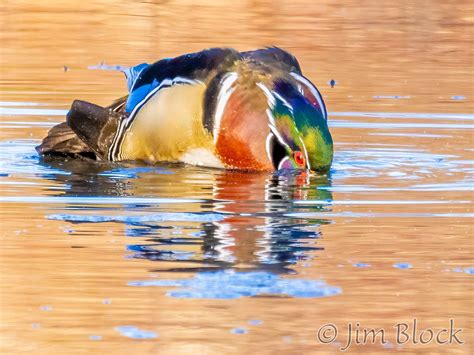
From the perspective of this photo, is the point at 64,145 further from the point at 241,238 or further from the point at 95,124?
the point at 241,238

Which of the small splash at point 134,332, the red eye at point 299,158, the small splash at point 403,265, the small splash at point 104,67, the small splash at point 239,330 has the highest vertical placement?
the red eye at point 299,158

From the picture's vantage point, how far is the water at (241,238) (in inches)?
219

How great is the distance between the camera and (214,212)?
24.7 ft

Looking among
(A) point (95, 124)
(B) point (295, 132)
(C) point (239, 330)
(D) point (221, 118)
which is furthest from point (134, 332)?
(A) point (95, 124)

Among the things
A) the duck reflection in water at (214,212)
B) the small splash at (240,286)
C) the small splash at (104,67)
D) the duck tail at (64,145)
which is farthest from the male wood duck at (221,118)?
the small splash at (104,67)

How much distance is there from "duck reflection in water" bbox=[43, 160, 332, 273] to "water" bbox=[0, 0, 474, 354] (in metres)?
0.01

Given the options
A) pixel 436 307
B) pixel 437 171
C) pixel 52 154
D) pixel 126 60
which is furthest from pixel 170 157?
pixel 126 60

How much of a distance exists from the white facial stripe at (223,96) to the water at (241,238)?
300 mm

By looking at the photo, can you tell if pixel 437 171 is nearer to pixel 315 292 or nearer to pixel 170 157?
pixel 170 157

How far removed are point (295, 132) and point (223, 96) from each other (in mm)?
468

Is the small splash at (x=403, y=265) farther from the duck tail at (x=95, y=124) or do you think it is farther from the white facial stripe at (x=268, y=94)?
the duck tail at (x=95, y=124)

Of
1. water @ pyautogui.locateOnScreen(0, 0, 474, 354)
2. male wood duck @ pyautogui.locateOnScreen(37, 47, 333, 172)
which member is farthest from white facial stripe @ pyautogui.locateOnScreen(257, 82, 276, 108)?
water @ pyautogui.locateOnScreen(0, 0, 474, 354)

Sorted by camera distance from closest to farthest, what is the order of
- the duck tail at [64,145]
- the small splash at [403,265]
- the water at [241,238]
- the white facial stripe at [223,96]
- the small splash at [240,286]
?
the water at [241,238], the small splash at [240,286], the small splash at [403,265], the white facial stripe at [223,96], the duck tail at [64,145]

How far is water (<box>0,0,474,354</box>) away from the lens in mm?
5551
